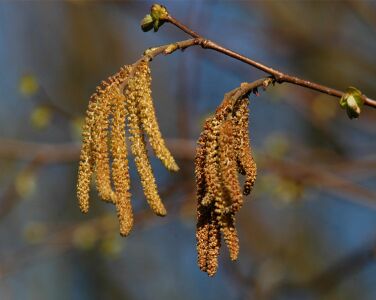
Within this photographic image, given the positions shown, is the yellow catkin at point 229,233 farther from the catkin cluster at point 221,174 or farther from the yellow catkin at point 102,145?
the yellow catkin at point 102,145

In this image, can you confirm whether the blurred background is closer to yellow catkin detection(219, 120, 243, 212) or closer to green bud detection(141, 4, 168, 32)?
green bud detection(141, 4, 168, 32)

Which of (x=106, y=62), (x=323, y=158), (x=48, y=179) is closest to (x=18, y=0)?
(x=106, y=62)

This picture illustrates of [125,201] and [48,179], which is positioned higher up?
[125,201]

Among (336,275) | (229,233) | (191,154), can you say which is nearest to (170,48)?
(229,233)

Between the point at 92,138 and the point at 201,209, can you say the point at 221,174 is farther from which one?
the point at 92,138

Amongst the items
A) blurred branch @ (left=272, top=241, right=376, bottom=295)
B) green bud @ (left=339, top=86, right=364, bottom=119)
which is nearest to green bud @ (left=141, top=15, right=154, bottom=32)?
green bud @ (left=339, top=86, right=364, bottom=119)

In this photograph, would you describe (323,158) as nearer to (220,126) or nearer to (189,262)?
(220,126)

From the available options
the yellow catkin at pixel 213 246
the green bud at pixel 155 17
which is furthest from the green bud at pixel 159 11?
the yellow catkin at pixel 213 246
